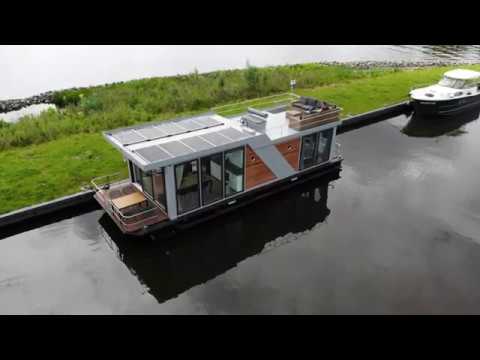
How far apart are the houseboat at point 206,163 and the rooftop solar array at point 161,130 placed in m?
0.03

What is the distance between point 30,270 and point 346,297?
378 inches

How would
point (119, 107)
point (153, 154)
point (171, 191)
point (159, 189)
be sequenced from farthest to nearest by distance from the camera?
1. point (119, 107)
2. point (159, 189)
3. point (171, 191)
4. point (153, 154)

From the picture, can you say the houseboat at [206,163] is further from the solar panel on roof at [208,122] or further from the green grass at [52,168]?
the green grass at [52,168]

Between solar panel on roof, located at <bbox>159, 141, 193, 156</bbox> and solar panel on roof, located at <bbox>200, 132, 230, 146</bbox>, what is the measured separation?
3.15 ft

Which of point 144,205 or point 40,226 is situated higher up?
point 144,205

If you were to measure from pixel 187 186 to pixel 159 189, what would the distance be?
968 millimetres

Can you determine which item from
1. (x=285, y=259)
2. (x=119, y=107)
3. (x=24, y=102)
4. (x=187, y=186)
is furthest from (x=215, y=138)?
(x=24, y=102)

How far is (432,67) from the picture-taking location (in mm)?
35156

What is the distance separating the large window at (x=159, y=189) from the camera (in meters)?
12.8

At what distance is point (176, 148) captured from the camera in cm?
1284

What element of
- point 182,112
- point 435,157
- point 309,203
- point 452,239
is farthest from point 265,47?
point 452,239

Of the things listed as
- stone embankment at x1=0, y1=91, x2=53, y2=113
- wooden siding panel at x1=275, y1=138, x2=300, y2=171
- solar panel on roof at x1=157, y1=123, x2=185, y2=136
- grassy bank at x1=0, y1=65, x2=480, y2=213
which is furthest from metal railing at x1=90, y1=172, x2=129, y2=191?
stone embankment at x1=0, y1=91, x2=53, y2=113

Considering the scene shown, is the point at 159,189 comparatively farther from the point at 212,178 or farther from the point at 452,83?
the point at 452,83

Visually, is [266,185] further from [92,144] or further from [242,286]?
[92,144]
